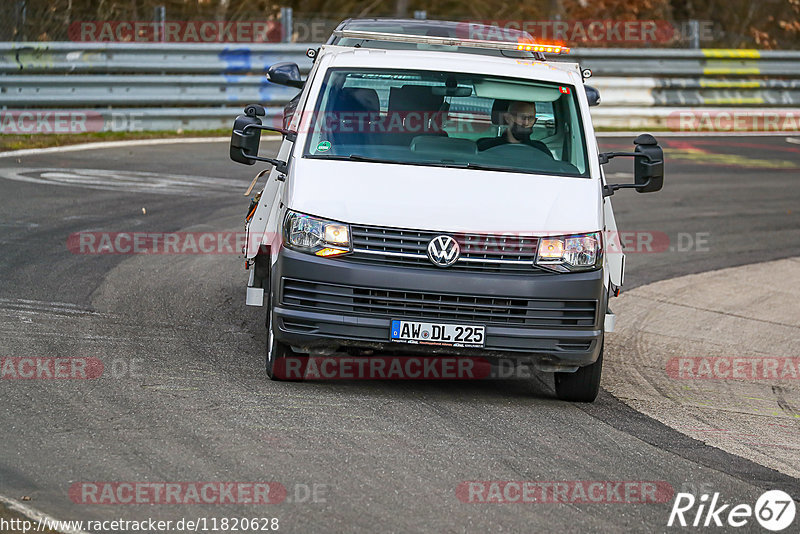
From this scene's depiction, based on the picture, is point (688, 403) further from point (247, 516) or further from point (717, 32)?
point (717, 32)

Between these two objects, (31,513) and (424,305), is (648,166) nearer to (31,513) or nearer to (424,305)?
(424,305)

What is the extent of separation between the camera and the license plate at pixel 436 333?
711 centimetres

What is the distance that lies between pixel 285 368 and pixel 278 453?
4.90ft

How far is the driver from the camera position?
319 inches

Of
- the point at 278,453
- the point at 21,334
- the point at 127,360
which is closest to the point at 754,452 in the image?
the point at 278,453

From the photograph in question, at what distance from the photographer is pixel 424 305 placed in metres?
7.10

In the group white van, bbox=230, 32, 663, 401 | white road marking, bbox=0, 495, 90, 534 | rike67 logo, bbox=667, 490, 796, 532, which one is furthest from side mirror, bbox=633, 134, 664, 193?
white road marking, bbox=0, 495, 90, 534

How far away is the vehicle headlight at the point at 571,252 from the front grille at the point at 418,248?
0.19 meters

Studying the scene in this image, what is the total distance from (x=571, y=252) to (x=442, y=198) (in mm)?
800

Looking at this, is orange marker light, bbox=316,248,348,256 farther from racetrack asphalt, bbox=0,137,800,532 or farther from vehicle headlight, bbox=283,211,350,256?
racetrack asphalt, bbox=0,137,800,532

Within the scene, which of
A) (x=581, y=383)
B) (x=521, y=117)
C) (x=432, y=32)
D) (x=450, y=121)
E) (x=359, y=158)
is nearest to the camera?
(x=581, y=383)

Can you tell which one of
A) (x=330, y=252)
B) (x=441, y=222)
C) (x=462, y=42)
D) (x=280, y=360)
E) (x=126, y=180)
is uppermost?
(x=462, y=42)

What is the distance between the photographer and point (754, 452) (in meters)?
6.89

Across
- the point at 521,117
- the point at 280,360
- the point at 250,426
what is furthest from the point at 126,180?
the point at 250,426
